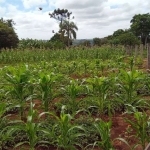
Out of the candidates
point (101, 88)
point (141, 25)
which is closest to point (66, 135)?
point (101, 88)

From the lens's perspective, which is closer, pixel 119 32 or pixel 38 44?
pixel 38 44

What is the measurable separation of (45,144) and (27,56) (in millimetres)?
14589

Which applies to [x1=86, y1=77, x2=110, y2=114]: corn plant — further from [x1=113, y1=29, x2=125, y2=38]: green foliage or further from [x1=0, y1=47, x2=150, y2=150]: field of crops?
[x1=113, y1=29, x2=125, y2=38]: green foliage

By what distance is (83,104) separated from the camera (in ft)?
13.9

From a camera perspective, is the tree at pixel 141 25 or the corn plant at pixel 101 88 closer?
the corn plant at pixel 101 88

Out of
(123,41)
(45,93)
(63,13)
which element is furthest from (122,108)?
(63,13)

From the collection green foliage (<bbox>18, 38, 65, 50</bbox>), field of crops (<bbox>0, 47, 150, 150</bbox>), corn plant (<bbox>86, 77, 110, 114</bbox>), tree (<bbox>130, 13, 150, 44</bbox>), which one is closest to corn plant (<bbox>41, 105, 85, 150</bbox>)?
field of crops (<bbox>0, 47, 150, 150</bbox>)

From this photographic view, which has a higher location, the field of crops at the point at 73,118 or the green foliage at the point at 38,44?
the green foliage at the point at 38,44

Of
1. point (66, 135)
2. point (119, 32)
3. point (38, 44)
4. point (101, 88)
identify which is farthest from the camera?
point (119, 32)

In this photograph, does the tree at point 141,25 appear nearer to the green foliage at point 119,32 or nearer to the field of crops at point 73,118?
the green foliage at point 119,32

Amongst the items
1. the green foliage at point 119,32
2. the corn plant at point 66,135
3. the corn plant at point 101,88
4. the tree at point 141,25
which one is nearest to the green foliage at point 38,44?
the tree at point 141,25

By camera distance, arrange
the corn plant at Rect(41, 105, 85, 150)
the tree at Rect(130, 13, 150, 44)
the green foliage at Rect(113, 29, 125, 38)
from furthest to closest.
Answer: the green foliage at Rect(113, 29, 125, 38) < the tree at Rect(130, 13, 150, 44) < the corn plant at Rect(41, 105, 85, 150)

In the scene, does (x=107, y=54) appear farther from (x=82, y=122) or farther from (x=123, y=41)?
(x=123, y=41)

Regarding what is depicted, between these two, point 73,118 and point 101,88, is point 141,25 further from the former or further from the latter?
point 73,118
